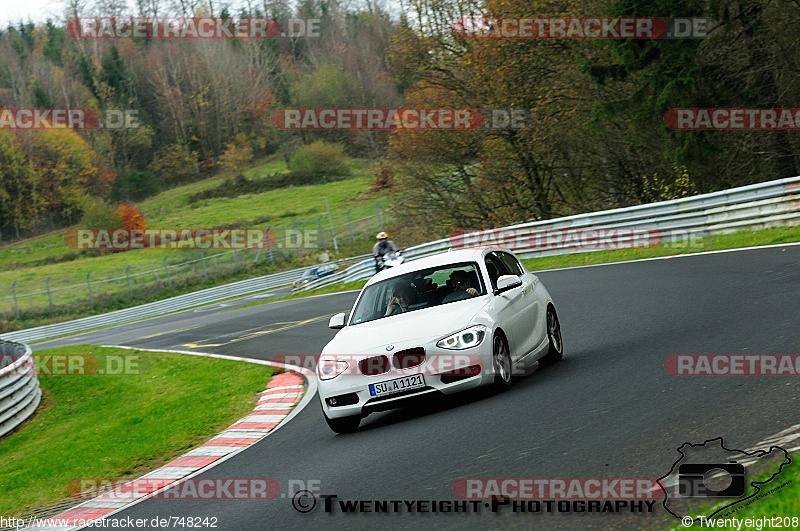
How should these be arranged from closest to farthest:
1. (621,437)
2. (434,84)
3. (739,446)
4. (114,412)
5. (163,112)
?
(739,446), (621,437), (114,412), (434,84), (163,112)

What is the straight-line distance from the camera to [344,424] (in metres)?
9.33

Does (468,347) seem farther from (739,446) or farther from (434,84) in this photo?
(434,84)

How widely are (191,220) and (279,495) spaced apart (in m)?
77.6

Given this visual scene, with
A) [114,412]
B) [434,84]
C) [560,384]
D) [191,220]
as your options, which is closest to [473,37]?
[434,84]

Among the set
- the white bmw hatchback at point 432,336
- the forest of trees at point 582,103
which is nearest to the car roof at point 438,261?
the white bmw hatchback at point 432,336

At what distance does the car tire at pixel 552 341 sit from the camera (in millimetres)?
10797

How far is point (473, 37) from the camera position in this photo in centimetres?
3303

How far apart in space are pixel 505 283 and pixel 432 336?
4.09ft

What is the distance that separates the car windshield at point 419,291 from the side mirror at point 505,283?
0.67 ft

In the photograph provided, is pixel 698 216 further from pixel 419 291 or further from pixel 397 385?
pixel 397 385
